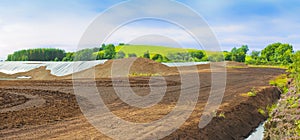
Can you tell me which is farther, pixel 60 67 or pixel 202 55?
pixel 202 55

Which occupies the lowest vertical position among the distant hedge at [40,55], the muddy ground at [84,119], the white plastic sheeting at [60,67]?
the muddy ground at [84,119]

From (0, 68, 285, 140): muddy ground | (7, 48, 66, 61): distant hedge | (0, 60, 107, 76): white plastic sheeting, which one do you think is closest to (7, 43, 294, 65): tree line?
(7, 48, 66, 61): distant hedge

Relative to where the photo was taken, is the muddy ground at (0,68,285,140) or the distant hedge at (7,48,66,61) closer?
the muddy ground at (0,68,285,140)

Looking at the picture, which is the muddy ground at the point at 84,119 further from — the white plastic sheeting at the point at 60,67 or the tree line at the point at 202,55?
the tree line at the point at 202,55

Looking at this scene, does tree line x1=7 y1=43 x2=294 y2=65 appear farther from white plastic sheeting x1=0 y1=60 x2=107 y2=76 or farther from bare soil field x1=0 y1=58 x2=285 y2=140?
bare soil field x1=0 y1=58 x2=285 y2=140

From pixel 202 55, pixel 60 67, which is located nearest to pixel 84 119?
pixel 60 67

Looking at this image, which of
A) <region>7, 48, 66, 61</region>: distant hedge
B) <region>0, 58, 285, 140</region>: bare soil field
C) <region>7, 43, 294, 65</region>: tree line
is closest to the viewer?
<region>0, 58, 285, 140</region>: bare soil field

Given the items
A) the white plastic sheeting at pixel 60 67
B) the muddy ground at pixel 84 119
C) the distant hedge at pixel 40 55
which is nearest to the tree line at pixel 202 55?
the distant hedge at pixel 40 55

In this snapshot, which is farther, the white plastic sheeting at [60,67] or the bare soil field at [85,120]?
the white plastic sheeting at [60,67]

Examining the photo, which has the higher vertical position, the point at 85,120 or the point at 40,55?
the point at 40,55

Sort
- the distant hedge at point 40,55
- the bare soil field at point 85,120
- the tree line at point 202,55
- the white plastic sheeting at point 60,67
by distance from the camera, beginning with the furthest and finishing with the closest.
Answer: the distant hedge at point 40,55 → the tree line at point 202,55 → the white plastic sheeting at point 60,67 → the bare soil field at point 85,120

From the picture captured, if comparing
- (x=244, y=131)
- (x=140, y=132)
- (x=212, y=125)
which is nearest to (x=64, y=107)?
(x=140, y=132)

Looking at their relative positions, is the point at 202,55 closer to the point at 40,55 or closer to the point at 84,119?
→ the point at 40,55

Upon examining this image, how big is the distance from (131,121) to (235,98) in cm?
783
